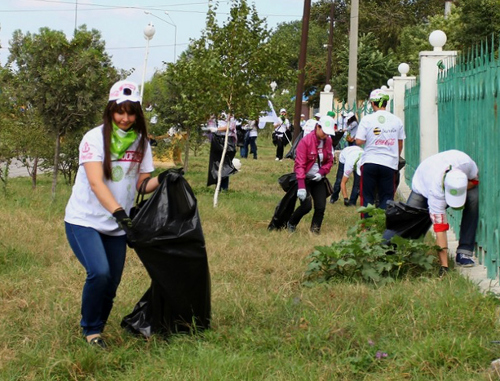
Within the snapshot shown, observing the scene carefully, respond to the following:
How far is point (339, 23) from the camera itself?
58.8m

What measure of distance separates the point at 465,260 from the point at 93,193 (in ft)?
12.1

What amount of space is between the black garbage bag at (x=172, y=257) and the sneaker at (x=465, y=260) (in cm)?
295

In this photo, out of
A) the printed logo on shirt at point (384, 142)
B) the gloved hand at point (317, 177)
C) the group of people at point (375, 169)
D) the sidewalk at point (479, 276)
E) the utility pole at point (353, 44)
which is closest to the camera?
the sidewalk at point (479, 276)

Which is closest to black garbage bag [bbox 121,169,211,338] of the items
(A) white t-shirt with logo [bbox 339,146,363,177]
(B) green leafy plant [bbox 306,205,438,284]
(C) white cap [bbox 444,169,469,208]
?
(B) green leafy plant [bbox 306,205,438,284]

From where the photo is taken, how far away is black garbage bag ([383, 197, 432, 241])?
24.8ft

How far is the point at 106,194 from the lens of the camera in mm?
5094

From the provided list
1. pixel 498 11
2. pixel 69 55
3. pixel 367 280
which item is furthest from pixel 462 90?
pixel 498 11

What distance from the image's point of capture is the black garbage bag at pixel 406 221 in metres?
7.57

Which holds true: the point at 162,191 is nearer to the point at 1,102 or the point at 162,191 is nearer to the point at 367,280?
the point at 367,280

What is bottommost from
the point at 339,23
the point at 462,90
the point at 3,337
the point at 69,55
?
the point at 3,337

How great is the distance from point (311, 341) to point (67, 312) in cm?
170

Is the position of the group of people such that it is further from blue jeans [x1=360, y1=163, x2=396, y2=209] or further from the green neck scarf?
the green neck scarf

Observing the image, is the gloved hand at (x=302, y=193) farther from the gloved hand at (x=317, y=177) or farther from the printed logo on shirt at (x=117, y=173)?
the printed logo on shirt at (x=117, y=173)

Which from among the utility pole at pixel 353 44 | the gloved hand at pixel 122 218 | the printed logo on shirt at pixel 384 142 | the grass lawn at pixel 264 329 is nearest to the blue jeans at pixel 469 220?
the grass lawn at pixel 264 329
